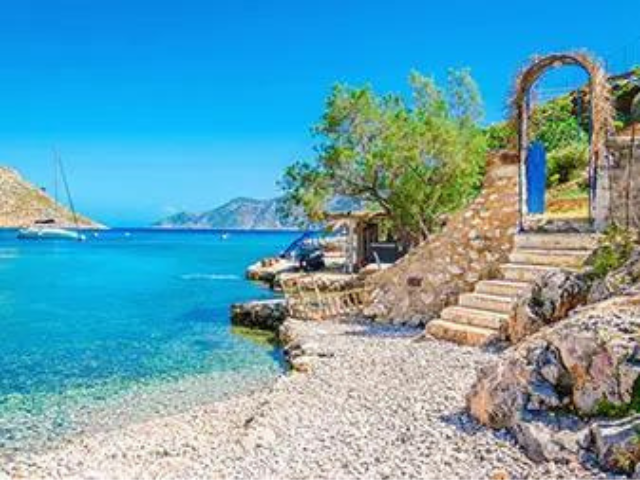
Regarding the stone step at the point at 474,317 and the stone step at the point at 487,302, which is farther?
the stone step at the point at 487,302

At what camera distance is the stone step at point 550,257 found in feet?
46.2

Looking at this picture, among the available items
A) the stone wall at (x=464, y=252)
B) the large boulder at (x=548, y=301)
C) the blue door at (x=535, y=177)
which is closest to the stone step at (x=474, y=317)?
the large boulder at (x=548, y=301)

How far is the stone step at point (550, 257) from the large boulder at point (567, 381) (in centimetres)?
564

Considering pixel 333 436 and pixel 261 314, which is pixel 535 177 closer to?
pixel 261 314

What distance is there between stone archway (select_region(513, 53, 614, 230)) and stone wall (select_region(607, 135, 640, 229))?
0.15 meters

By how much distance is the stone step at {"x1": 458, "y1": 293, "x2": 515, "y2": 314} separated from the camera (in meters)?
14.1

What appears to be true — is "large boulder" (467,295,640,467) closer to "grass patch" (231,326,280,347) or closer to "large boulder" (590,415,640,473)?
"large boulder" (590,415,640,473)

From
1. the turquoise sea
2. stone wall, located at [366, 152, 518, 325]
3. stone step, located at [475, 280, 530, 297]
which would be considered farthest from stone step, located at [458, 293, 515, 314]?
the turquoise sea

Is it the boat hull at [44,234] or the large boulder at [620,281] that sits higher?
the large boulder at [620,281]

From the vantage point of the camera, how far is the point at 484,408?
8.30 metres

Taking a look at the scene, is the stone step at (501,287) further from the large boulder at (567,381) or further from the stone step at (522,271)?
the large boulder at (567,381)

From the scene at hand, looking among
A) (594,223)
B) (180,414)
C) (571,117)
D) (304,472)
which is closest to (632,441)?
(304,472)

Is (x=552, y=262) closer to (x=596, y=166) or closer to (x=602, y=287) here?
(x=596, y=166)

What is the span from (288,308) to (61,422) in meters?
10.1
